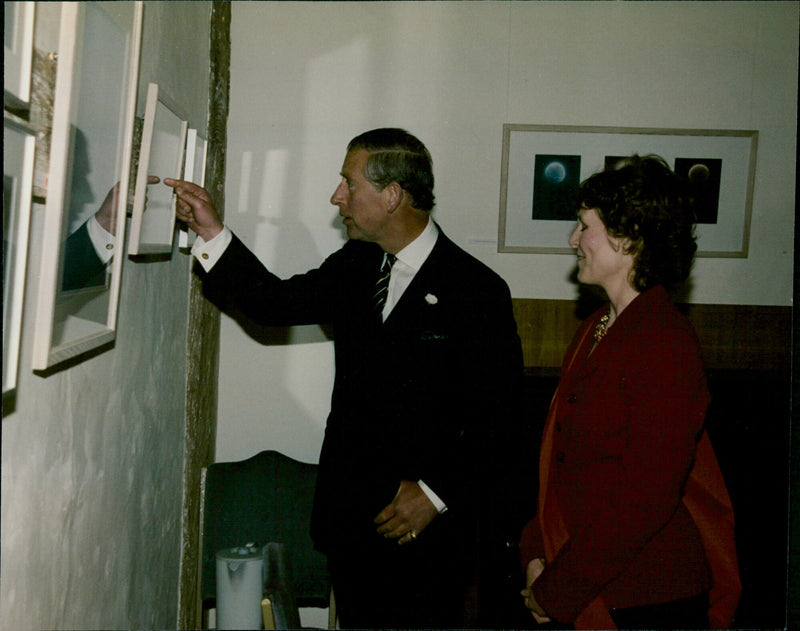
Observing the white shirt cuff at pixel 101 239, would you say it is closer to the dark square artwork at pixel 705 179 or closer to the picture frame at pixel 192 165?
the picture frame at pixel 192 165

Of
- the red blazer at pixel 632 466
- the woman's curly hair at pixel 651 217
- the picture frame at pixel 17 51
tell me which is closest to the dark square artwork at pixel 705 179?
the woman's curly hair at pixel 651 217

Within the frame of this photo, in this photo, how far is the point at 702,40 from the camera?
2166 mm

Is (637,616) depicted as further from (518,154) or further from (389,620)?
(518,154)

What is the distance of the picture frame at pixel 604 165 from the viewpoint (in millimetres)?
2250

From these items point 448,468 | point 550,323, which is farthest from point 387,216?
point 550,323

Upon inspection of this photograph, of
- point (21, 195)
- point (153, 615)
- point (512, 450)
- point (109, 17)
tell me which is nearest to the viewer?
point (21, 195)

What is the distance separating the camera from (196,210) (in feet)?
4.99

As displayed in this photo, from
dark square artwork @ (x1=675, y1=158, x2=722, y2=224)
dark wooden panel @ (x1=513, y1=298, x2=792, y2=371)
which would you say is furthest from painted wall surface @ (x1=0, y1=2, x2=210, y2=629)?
dark square artwork @ (x1=675, y1=158, x2=722, y2=224)

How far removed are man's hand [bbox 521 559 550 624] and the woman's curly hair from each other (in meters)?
→ 0.67

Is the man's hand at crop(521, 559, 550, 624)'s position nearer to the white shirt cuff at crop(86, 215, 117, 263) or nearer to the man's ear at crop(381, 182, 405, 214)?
the man's ear at crop(381, 182, 405, 214)

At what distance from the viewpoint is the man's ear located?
1.63 meters

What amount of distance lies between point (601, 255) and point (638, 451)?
387mm

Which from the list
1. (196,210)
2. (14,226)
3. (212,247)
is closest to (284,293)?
(212,247)

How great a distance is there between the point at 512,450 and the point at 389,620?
585mm
